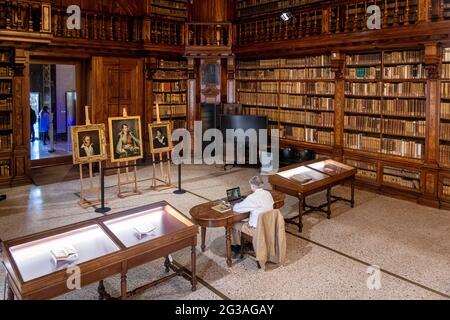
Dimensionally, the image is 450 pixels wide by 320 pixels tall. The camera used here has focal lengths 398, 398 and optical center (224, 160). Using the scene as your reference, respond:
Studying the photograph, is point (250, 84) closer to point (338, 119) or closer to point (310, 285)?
point (338, 119)

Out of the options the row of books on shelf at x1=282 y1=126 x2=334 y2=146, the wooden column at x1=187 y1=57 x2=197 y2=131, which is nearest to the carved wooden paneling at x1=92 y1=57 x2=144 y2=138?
the wooden column at x1=187 y1=57 x2=197 y2=131

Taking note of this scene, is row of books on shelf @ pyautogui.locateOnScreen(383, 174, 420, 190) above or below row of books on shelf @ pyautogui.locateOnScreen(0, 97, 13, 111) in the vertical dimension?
below

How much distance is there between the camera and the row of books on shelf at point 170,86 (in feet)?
32.9

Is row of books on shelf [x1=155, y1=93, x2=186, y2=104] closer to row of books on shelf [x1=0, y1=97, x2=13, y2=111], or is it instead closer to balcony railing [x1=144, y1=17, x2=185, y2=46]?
balcony railing [x1=144, y1=17, x2=185, y2=46]

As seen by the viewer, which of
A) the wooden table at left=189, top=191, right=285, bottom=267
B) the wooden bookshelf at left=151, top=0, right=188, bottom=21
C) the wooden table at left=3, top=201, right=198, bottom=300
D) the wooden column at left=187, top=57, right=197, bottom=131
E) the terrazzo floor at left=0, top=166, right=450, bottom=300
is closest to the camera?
the wooden table at left=3, top=201, right=198, bottom=300

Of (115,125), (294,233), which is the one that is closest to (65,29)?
(115,125)

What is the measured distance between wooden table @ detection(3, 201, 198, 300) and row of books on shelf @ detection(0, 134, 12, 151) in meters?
5.26

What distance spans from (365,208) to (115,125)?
447cm

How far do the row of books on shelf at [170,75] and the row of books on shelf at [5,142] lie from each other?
3.61 metres

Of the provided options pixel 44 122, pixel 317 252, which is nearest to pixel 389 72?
pixel 317 252

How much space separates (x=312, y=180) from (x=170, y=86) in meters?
5.77

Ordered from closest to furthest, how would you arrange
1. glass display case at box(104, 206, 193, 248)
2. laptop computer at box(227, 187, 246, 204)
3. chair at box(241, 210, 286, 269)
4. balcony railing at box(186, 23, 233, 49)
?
glass display case at box(104, 206, 193, 248), chair at box(241, 210, 286, 269), laptop computer at box(227, 187, 246, 204), balcony railing at box(186, 23, 233, 49)

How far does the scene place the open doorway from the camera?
11.3 meters

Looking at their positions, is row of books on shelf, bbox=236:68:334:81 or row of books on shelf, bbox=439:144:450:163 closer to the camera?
row of books on shelf, bbox=439:144:450:163
